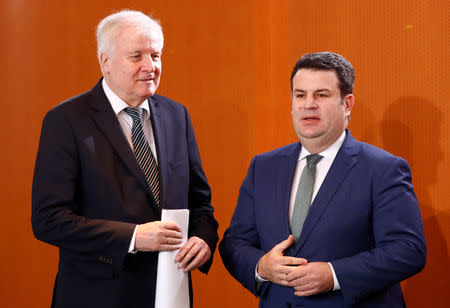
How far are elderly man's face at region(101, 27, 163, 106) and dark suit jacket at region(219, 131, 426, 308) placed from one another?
62cm

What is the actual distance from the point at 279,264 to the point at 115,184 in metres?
0.66

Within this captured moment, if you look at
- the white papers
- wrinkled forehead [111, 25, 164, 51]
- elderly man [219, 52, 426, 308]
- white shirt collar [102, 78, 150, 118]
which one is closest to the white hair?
wrinkled forehead [111, 25, 164, 51]

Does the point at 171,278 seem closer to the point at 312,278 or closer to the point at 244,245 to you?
the point at 244,245

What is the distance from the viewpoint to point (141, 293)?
2.15 m

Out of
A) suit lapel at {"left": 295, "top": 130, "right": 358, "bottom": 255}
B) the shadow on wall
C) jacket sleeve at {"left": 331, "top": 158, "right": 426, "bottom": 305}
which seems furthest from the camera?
the shadow on wall

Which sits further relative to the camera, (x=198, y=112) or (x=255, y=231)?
(x=198, y=112)

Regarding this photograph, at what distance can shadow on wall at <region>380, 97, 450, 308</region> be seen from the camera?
264 cm

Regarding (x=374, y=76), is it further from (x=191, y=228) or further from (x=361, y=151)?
(x=191, y=228)

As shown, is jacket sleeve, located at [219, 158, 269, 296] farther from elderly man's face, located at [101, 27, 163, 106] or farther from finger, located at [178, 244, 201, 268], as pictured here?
elderly man's face, located at [101, 27, 163, 106]

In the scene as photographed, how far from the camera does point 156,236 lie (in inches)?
79.5

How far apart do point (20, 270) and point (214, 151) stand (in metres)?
1.26

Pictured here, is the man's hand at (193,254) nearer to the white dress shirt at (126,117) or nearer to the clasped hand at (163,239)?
the clasped hand at (163,239)

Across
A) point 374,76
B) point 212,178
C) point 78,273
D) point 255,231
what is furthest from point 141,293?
point 374,76

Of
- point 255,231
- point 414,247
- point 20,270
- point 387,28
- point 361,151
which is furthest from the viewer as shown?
point 20,270
